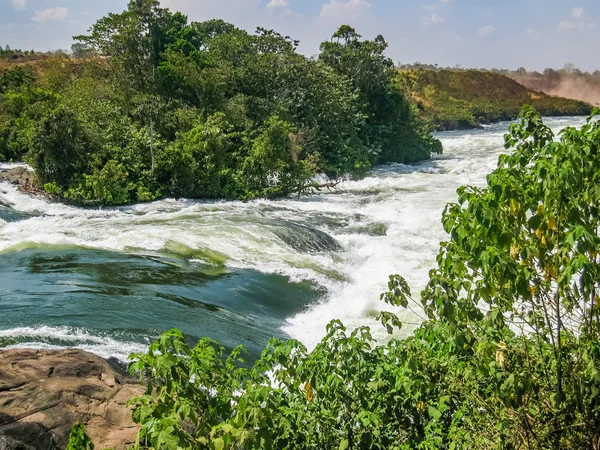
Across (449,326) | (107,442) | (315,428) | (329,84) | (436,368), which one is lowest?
(107,442)

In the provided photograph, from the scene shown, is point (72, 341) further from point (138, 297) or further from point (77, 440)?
point (77, 440)

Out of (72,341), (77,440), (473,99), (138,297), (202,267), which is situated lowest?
(202,267)

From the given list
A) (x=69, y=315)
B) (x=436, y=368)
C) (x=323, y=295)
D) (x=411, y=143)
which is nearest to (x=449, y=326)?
(x=436, y=368)

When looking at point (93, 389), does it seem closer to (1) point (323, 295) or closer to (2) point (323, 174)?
(1) point (323, 295)

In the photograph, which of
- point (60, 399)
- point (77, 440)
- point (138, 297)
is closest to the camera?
point (77, 440)

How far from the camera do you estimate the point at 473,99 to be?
205 ft

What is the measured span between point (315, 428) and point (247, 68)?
23843 mm

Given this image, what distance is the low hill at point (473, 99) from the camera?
53312 millimetres

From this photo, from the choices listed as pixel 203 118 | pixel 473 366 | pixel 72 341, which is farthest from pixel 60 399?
pixel 203 118

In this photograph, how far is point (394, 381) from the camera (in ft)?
13.4

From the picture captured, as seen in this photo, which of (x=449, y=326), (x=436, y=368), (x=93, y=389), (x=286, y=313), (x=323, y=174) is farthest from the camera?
(x=323, y=174)

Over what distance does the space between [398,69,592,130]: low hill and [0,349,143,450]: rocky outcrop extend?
48.1 metres

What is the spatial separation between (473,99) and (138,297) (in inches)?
2366

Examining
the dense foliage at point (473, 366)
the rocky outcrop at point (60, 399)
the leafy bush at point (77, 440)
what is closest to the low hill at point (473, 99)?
the rocky outcrop at point (60, 399)
